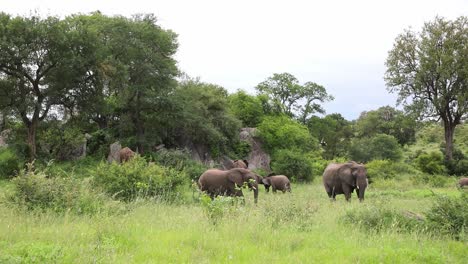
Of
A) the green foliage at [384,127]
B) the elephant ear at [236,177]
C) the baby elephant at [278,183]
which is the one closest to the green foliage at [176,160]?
the baby elephant at [278,183]

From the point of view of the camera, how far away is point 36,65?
1134 inches

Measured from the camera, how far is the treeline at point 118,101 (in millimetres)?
28359

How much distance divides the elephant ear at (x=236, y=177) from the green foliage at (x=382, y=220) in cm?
760

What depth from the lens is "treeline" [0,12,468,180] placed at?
1117 inches

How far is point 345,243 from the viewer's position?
7465 mm

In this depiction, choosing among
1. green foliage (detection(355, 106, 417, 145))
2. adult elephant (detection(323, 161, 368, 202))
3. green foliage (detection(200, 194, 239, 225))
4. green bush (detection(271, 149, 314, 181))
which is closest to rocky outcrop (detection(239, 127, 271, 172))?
green bush (detection(271, 149, 314, 181))

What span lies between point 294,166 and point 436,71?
16916mm

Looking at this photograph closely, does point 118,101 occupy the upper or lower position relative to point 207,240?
upper

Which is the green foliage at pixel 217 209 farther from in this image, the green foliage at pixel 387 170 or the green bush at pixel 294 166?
the green foliage at pixel 387 170

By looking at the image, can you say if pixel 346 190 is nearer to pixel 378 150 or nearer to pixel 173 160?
pixel 173 160

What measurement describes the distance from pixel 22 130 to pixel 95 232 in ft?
92.7

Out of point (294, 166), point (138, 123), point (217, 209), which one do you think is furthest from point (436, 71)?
point (217, 209)

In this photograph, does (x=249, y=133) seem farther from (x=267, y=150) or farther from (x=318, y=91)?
(x=318, y=91)

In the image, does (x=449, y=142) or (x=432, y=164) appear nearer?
(x=432, y=164)
